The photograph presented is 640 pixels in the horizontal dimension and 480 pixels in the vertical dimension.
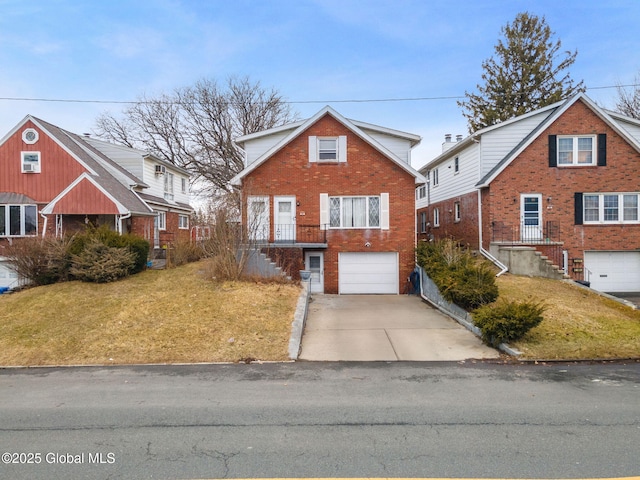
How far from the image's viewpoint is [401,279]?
19.1m

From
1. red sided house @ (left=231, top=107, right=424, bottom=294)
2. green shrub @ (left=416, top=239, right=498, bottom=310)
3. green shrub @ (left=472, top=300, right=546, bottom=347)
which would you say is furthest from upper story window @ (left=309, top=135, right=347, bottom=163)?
green shrub @ (left=472, top=300, right=546, bottom=347)

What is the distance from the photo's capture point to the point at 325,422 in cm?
558

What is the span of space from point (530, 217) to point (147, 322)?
1657cm

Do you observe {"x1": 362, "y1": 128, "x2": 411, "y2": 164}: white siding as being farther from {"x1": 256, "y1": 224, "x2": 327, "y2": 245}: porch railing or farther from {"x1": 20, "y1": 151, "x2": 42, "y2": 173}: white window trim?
{"x1": 20, "y1": 151, "x2": 42, "y2": 173}: white window trim

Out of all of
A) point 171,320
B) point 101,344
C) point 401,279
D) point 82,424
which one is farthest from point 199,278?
point 82,424

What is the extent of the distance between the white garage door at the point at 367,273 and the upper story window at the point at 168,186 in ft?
49.5

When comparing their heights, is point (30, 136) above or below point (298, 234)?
above

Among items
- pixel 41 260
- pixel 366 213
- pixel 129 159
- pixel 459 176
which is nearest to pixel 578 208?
pixel 459 176

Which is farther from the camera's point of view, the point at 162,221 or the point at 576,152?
the point at 162,221

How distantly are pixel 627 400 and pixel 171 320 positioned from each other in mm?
9663

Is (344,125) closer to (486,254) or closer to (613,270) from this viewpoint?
(486,254)

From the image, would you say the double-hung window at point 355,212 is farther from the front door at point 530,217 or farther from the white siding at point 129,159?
the white siding at point 129,159

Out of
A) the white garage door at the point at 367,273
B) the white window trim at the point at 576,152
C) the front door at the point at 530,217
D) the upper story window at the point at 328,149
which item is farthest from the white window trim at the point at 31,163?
the white window trim at the point at 576,152

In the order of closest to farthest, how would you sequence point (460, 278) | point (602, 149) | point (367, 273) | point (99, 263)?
1. point (460, 278)
2. point (99, 263)
3. point (367, 273)
4. point (602, 149)
